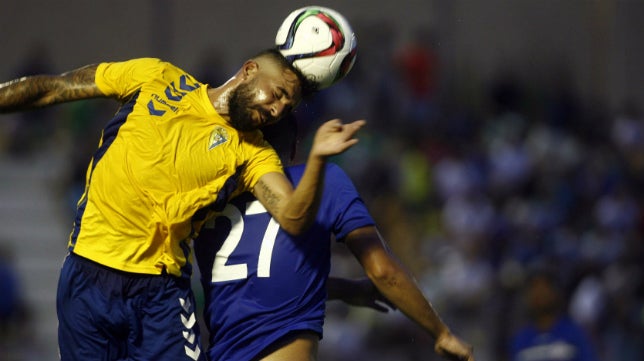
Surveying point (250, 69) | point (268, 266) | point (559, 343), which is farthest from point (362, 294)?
→ point (559, 343)

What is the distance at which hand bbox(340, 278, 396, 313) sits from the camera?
5.53 m

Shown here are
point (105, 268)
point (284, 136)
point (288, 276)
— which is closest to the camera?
point (105, 268)

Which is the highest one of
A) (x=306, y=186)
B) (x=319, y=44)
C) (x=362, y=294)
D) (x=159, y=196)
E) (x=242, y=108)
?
(x=319, y=44)

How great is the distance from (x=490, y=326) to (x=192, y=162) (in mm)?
7177

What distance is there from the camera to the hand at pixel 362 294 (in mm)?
5531

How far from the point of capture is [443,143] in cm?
1380

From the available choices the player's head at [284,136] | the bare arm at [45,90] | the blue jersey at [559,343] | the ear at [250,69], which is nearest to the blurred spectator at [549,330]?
the blue jersey at [559,343]

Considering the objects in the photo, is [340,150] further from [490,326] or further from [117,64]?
[490,326]

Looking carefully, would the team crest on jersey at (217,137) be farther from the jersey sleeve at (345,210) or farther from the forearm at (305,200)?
the jersey sleeve at (345,210)

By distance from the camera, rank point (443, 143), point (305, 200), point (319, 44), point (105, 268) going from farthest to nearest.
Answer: point (443, 143) < point (319, 44) < point (105, 268) < point (305, 200)

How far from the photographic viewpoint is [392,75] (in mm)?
14125

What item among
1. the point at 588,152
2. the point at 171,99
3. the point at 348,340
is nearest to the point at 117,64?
the point at 171,99

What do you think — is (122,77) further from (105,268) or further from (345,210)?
(345,210)

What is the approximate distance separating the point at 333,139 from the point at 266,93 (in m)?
0.48
